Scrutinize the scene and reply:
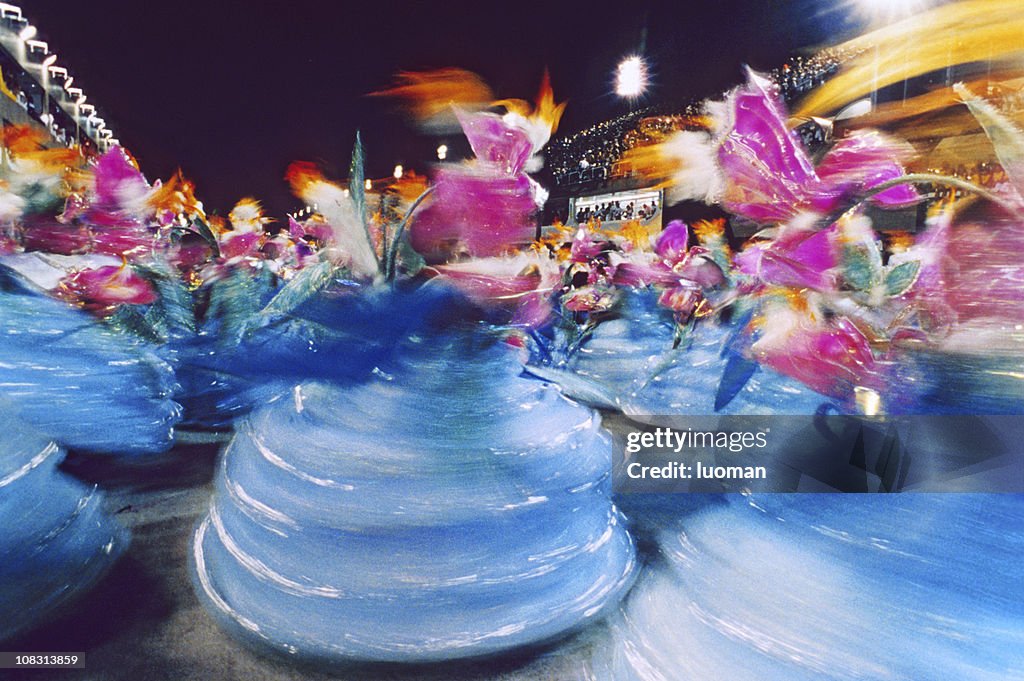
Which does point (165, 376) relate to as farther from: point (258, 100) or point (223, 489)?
point (258, 100)

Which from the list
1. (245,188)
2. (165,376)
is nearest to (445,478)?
(165,376)

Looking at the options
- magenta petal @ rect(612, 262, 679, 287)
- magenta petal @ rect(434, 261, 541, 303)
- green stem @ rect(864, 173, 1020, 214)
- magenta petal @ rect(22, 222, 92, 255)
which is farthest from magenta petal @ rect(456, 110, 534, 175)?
magenta petal @ rect(22, 222, 92, 255)

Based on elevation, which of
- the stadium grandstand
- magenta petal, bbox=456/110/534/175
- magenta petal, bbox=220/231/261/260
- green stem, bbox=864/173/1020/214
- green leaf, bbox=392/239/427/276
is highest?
the stadium grandstand

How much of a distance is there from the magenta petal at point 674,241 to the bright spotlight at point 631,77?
32cm

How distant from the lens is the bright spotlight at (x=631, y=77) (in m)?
1.27

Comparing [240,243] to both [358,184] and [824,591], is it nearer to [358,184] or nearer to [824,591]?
[358,184]

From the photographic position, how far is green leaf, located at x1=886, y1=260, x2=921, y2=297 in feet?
4.16

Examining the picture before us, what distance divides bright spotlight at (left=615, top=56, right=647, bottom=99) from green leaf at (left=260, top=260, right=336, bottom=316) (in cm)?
80

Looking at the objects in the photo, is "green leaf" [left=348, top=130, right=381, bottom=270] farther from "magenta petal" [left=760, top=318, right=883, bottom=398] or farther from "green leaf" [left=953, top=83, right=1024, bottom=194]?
"green leaf" [left=953, top=83, right=1024, bottom=194]

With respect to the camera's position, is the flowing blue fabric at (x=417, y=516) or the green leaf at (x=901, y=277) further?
the green leaf at (x=901, y=277)

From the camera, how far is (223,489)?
1.21 m

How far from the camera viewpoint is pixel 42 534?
117 centimetres

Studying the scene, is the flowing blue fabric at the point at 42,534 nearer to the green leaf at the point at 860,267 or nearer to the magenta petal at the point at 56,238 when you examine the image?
the magenta petal at the point at 56,238

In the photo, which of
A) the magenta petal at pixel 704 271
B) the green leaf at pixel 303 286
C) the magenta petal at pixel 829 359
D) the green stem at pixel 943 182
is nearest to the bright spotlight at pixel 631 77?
the magenta petal at pixel 704 271
